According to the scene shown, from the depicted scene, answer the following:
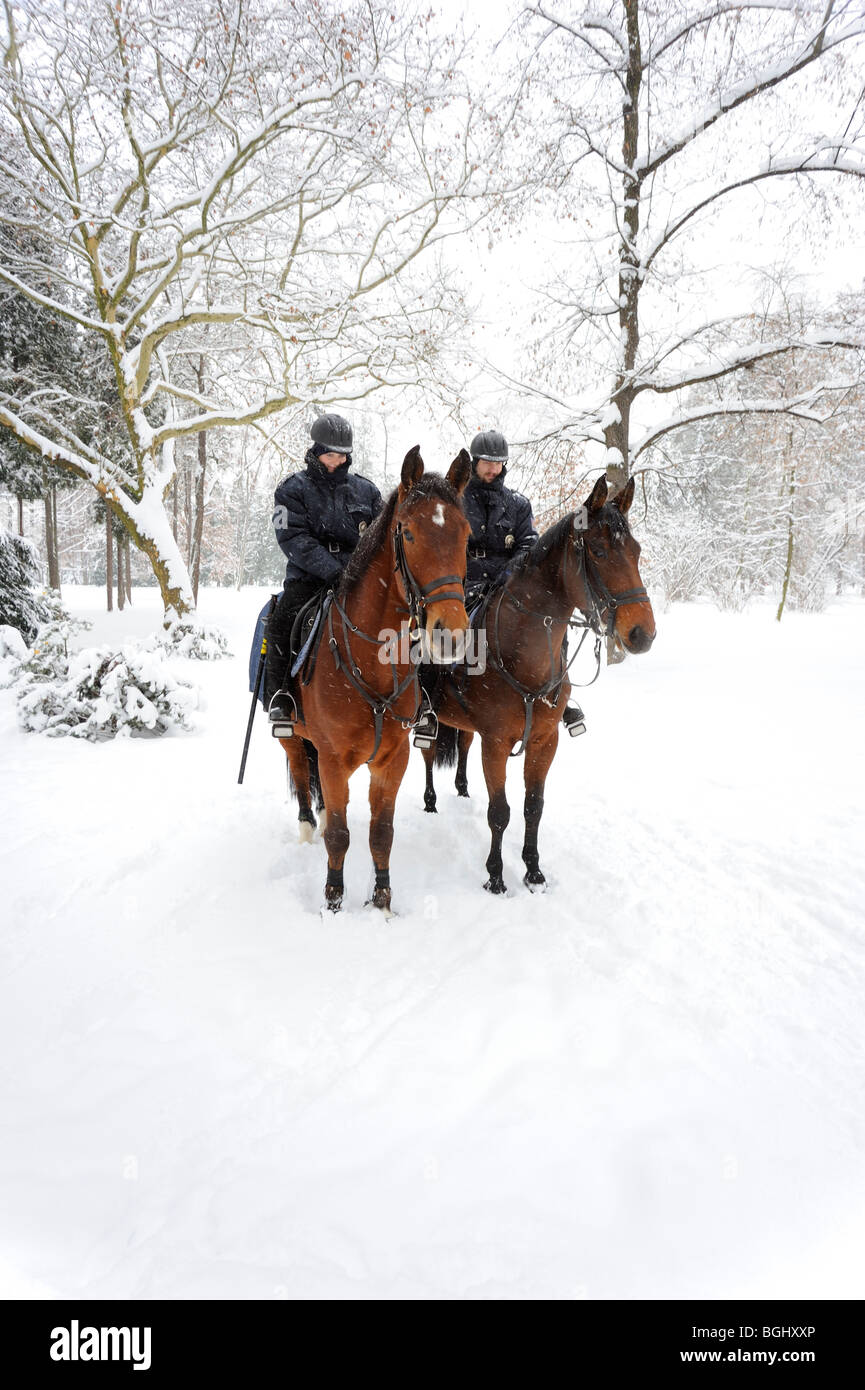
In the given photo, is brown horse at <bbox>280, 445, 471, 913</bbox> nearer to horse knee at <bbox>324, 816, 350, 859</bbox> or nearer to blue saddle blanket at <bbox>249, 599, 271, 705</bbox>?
horse knee at <bbox>324, 816, 350, 859</bbox>

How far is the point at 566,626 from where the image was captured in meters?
3.82

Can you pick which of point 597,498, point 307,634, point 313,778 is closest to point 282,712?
point 307,634

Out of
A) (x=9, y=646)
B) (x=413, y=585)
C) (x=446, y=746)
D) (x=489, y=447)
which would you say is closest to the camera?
(x=413, y=585)

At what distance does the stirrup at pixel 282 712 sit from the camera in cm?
402

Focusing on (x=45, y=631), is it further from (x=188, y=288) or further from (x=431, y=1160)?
(x=431, y=1160)

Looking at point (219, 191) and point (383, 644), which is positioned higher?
point (219, 191)

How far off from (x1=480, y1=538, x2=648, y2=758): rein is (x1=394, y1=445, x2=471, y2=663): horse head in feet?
3.28

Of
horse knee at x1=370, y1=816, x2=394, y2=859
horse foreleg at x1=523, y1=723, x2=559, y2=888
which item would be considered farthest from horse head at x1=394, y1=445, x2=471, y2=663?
horse foreleg at x1=523, y1=723, x2=559, y2=888

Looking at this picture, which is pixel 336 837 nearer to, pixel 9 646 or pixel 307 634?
pixel 307 634

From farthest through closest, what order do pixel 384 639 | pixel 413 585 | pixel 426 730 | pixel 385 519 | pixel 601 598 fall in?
pixel 426 730
pixel 601 598
pixel 384 639
pixel 385 519
pixel 413 585

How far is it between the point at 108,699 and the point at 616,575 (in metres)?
6.49

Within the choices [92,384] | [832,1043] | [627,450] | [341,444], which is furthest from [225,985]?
[92,384]

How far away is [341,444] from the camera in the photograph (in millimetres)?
3873
